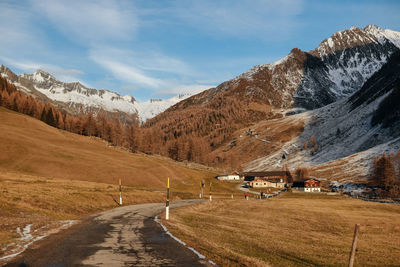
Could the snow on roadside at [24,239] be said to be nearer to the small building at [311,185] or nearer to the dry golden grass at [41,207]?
the dry golden grass at [41,207]

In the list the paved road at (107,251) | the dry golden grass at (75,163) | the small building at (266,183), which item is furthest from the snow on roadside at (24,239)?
the small building at (266,183)

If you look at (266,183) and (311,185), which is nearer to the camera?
(311,185)

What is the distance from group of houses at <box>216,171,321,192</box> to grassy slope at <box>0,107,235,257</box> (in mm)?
43839

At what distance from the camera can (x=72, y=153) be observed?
96750 mm

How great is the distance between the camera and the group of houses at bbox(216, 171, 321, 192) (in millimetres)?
144500

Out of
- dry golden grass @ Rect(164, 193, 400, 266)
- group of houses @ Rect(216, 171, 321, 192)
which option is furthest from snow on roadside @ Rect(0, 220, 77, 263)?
group of houses @ Rect(216, 171, 321, 192)

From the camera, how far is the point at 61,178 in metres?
72.6

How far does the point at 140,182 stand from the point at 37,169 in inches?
1013

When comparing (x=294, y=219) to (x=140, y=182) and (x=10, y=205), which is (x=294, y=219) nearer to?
(x=10, y=205)

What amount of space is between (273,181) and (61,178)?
115 m

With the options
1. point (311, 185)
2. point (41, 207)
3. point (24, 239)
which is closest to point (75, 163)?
point (41, 207)

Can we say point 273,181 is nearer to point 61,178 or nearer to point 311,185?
point 311,185

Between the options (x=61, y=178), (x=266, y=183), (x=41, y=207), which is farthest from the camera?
(x=266, y=183)

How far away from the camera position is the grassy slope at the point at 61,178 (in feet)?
96.9
